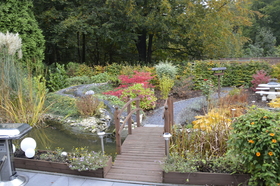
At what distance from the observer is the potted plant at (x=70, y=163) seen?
328 cm

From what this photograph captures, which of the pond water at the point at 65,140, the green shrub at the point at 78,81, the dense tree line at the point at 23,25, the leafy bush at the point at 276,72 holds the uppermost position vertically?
the dense tree line at the point at 23,25

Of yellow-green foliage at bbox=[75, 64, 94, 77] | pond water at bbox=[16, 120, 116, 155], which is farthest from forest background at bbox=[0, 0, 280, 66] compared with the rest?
pond water at bbox=[16, 120, 116, 155]

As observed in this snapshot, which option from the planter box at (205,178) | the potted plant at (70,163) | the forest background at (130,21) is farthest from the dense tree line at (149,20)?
the planter box at (205,178)

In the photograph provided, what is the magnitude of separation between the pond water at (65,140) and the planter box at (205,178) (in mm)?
2028

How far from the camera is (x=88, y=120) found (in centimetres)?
646

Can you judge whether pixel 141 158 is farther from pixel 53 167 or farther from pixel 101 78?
pixel 101 78

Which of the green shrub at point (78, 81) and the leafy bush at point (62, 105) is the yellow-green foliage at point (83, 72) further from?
the leafy bush at point (62, 105)

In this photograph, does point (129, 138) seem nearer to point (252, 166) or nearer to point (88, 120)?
point (88, 120)

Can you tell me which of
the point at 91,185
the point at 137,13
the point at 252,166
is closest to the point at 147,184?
the point at 91,185

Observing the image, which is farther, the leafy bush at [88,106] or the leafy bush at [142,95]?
the leafy bush at [142,95]

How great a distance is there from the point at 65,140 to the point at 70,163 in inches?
88.7

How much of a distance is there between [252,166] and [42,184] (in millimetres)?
2711

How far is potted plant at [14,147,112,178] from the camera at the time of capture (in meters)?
3.28

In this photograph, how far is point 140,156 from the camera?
3992 mm
